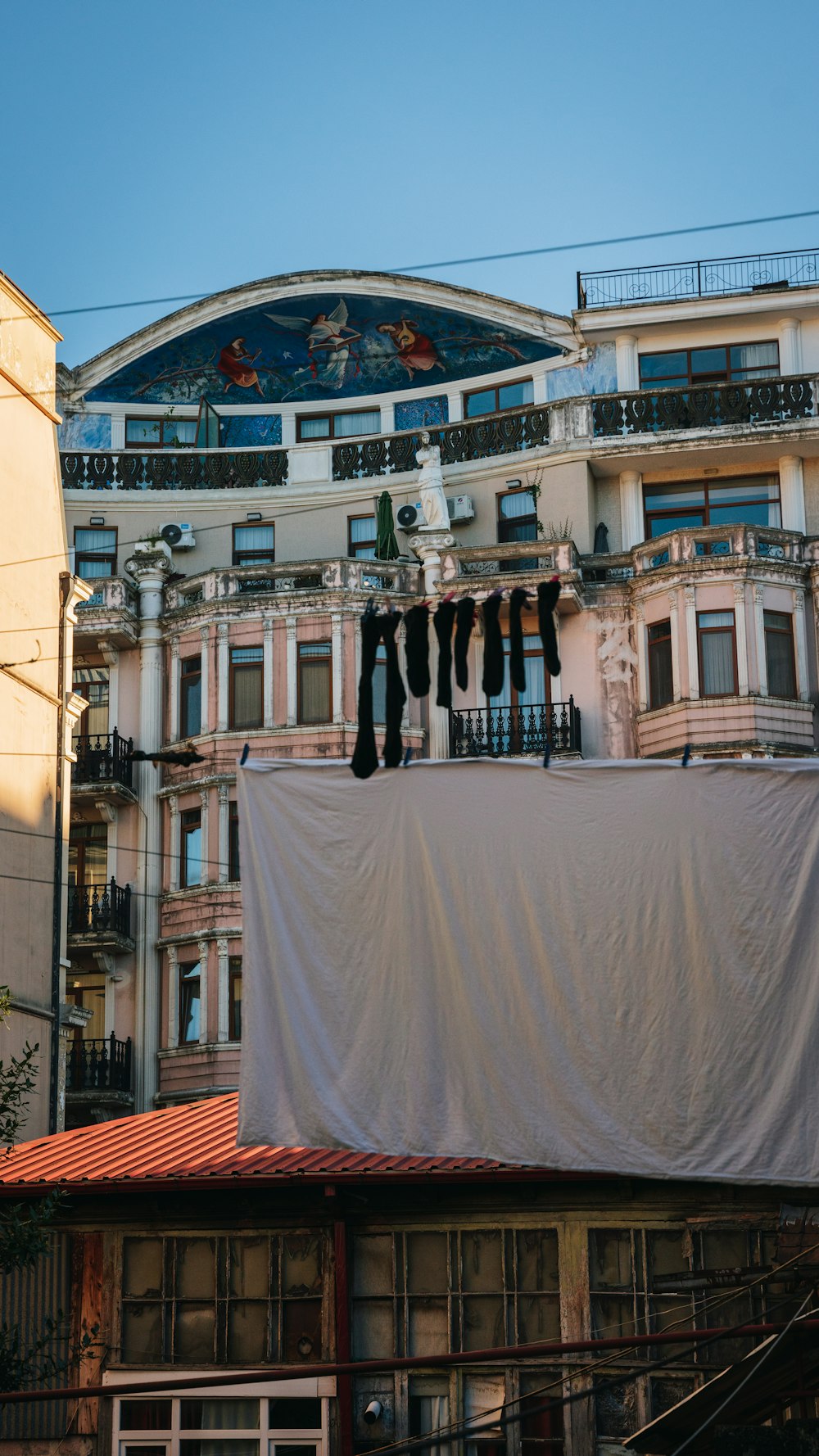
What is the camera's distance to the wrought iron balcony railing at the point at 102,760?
44750mm

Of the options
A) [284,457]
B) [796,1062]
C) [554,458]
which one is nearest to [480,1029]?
[796,1062]

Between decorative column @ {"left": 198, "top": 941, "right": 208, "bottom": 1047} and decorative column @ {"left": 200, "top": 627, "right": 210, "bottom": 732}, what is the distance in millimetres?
4673

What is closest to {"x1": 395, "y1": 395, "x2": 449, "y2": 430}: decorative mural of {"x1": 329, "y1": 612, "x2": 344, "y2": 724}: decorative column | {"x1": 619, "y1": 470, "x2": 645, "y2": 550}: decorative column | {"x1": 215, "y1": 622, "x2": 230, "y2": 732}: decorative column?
{"x1": 619, "y1": 470, "x2": 645, "y2": 550}: decorative column

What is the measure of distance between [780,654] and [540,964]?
91.2ft

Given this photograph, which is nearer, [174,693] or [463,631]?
[463,631]

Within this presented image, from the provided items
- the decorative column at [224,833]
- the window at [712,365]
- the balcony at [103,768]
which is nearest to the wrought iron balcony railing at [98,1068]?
the decorative column at [224,833]

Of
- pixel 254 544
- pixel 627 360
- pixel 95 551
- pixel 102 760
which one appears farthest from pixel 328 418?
pixel 102 760

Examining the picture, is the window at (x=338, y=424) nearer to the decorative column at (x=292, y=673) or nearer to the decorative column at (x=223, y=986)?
the decorative column at (x=292, y=673)

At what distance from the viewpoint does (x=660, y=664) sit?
43219mm

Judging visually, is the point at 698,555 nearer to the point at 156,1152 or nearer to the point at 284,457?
the point at 284,457

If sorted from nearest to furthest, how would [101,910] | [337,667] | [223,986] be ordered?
[223,986] → [101,910] → [337,667]

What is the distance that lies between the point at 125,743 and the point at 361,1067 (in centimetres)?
3026

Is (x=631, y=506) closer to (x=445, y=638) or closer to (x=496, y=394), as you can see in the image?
(x=496, y=394)

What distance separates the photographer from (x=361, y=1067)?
16.0 metres
